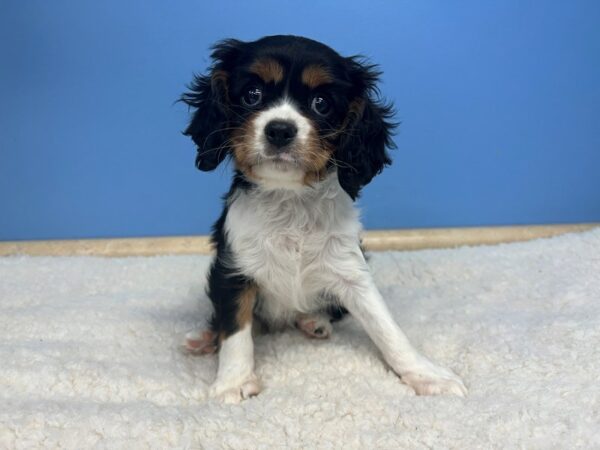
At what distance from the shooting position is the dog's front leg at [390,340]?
1694 mm

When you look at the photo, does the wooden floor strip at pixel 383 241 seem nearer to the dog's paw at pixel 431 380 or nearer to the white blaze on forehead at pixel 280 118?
the dog's paw at pixel 431 380

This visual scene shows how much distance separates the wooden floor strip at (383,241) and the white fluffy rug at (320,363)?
232mm

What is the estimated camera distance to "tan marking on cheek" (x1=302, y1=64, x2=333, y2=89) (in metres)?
1.62

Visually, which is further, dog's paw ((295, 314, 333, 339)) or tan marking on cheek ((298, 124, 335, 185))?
dog's paw ((295, 314, 333, 339))

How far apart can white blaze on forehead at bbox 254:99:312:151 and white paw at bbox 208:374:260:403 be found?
2.20 feet

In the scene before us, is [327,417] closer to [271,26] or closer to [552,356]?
[552,356]

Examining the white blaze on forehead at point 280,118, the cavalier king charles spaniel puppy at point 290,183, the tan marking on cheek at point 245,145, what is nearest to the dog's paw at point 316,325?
the cavalier king charles spaniel puppy at point 290,183

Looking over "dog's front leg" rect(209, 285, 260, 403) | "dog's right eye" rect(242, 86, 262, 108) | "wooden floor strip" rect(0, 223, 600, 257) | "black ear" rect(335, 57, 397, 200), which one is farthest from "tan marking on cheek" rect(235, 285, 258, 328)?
"wooden floor strip" rect(0, 223, 600, 257)

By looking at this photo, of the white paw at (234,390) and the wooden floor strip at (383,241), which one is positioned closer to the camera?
the white paw at (234,390)

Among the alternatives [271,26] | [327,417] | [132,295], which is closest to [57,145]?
[132,295]

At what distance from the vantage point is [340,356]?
1.88m

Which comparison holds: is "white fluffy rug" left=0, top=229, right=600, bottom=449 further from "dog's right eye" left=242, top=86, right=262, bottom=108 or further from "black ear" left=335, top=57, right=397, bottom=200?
"dog's right eye" left=242, top=86, right=262, bottom=108

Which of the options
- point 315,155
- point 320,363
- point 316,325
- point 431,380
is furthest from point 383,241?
point 315,155

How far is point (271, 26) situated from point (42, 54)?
1.06 meters
